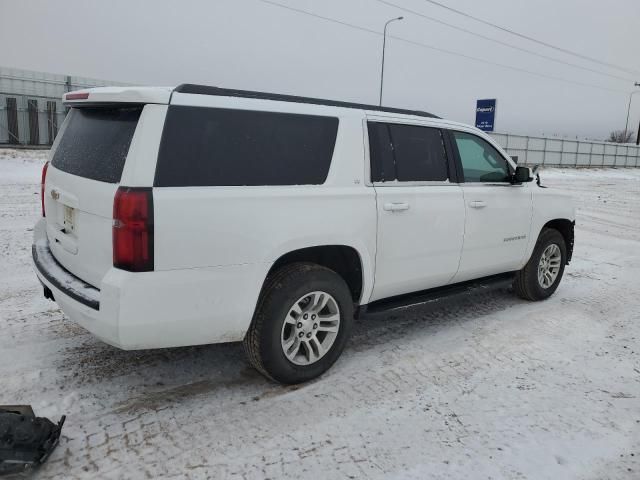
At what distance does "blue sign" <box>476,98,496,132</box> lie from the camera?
2662 centimetres

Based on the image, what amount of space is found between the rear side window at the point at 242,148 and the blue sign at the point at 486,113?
25.2 meters

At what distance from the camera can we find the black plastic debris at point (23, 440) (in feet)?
7.82

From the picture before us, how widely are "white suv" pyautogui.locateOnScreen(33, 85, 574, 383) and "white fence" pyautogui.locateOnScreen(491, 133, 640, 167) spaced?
3236 centimetres

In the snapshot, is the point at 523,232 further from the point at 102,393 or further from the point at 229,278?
the point at 102,393

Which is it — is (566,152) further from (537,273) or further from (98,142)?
(98,142)

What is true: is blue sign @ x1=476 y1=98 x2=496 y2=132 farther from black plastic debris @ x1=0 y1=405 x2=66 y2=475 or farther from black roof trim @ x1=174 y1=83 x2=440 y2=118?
black plastic debris @ x1=0 y1=405 x2=66 y2=475

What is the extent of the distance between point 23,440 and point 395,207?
2673mm

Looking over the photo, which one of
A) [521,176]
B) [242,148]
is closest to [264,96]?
[242,148]

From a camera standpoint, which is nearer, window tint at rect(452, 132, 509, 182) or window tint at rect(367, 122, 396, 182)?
window tint at rect(367, 122, 396, 182)

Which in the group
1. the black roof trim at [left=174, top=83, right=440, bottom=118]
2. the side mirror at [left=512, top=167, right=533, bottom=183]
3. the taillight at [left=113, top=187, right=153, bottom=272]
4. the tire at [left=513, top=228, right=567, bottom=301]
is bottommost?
the tire at [left=513, top=228, right=567, bottom=301]

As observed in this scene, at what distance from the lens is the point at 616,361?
159 inches

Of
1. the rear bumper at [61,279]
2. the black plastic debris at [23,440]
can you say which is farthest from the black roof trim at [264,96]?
the black plastic debris at [23,440]

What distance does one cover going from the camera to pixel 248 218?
2.99m

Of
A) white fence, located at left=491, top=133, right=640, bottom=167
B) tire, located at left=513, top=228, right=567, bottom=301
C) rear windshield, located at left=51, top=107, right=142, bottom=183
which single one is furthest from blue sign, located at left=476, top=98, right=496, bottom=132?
rear windshield, located at left=51, top=107, right=142, bottom=183
